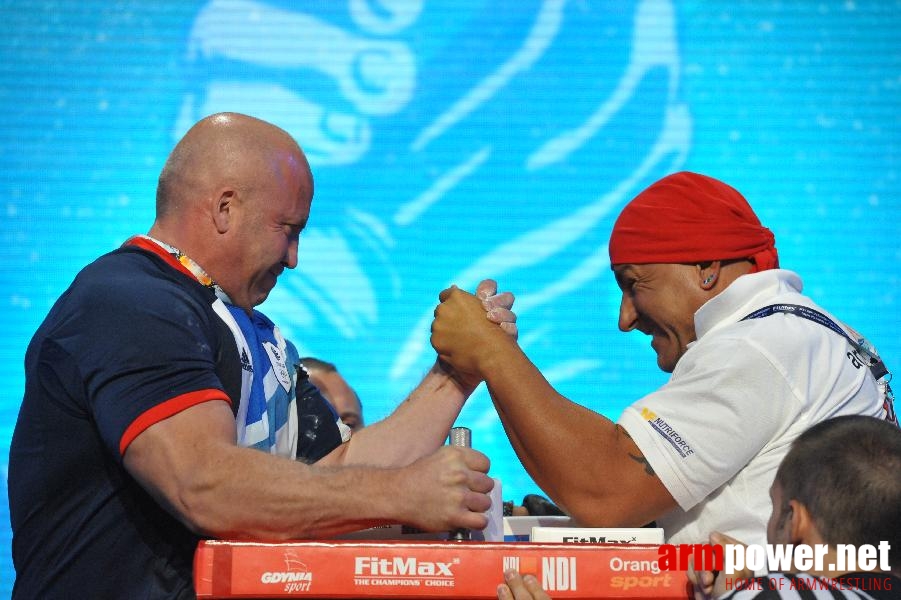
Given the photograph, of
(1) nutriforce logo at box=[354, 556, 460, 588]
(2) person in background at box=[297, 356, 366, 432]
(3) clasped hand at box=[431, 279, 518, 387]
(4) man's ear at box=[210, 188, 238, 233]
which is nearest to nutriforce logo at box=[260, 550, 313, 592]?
(1) nutriforce logo at box=[354, 556, 460, 588]

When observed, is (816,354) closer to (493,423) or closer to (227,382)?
(227,382)

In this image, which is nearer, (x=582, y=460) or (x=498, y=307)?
(x=582, y=460)

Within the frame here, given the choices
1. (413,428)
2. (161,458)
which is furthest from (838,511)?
(413,428)

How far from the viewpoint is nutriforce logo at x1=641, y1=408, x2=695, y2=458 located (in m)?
1.77

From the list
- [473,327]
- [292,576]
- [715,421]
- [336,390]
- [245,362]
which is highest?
[336,390]

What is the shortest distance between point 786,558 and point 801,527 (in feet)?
0.17

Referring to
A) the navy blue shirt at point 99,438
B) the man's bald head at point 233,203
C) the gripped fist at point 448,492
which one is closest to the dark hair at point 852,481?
the gripped fist at point 448,492

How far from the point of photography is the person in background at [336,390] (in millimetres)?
3930

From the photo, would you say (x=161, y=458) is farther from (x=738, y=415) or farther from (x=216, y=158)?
(x=738, y=415)

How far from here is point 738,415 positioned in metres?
1.77

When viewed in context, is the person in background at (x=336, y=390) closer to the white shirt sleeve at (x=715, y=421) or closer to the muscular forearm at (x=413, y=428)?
the muscular forearm at (x=413, y=428)

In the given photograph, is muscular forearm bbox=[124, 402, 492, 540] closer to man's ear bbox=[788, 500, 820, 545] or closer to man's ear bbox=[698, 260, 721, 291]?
man's ear bbox=[788, 500, 820, 545]

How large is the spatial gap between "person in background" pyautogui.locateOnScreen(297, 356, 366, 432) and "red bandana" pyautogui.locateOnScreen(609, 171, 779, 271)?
2.00 metres

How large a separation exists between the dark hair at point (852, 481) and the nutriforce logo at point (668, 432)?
0.82 feet
